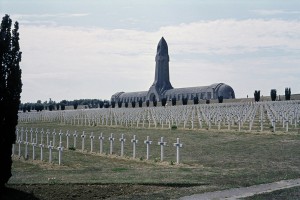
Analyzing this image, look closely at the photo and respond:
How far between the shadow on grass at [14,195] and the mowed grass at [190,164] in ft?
5.09

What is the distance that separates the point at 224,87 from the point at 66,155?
77.7 m

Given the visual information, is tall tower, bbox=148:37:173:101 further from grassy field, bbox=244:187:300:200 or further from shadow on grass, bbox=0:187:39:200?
shadow on grass, bbox=0:187:39:200

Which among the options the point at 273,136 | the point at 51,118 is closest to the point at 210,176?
the point at 273,136

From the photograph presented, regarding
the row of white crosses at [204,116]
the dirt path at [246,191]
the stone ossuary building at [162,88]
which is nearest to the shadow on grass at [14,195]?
the dirt path at [246,191]

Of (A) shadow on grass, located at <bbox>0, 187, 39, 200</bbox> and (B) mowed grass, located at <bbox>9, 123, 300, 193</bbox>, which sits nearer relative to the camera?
(A) shadow on grass, located at <bbox>0, 187, 39, 200</bbox>

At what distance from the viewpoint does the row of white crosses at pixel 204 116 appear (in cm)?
3000

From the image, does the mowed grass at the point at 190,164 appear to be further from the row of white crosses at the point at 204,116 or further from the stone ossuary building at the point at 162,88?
the stone ossuary building at the point at 162,88

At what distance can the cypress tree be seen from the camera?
8289mm

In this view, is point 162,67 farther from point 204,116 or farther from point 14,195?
point 14,195

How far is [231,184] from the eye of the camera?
385 inches

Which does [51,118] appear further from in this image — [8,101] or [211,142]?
[8,101]

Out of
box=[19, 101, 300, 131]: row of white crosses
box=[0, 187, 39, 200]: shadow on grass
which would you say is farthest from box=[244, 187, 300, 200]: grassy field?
box=[19, 101, 300, 131]: row of white crosses

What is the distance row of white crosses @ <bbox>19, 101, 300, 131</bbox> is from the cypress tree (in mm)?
19206

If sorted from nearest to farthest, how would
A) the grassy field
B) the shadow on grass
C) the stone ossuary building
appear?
the shadow on grass < the grassy field < the stone ossuary building
